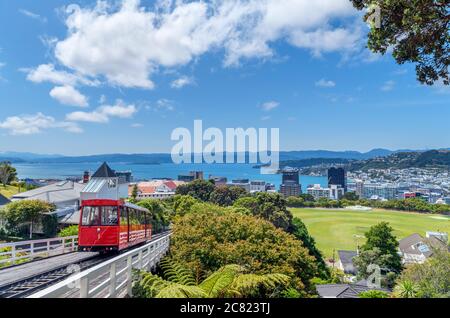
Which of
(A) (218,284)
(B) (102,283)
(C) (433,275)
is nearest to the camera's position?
(B) (102,283)

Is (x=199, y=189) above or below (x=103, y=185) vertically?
below

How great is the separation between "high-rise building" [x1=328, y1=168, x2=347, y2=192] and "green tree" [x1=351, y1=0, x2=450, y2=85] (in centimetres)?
3880

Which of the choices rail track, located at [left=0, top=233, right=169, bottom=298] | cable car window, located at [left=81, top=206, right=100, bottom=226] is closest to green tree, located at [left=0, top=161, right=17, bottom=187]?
cable car window, located at [left=81, top=206, right=100, bottom=226]

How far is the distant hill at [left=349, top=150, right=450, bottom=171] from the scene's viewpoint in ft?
138

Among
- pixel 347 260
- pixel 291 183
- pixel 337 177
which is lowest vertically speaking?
pixel 347 260

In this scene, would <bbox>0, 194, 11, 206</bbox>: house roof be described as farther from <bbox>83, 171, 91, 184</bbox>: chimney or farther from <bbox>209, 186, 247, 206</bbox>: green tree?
<bbox>209, 186, 247, 206</bbox>: green tree

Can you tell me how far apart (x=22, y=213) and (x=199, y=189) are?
88.2 ft

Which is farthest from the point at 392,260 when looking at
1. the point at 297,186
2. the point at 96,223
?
the point at 96,223

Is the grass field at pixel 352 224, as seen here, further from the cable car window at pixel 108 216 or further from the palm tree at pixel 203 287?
the palm tree at pixel 203 287

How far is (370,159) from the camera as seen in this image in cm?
4416

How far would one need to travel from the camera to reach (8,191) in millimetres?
21797

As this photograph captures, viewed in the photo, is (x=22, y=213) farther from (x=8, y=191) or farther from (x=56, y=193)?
(x=8, y=191)

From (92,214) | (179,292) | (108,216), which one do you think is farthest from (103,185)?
(179,292)
